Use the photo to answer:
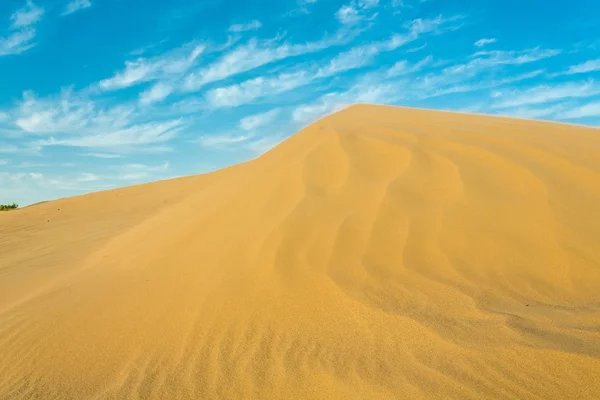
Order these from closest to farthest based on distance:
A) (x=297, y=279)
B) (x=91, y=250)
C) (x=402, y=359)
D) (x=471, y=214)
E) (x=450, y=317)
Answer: (x=402, y=359) → (x=450, y=317) → (x=297, y=279) → (x=471, y=214) → (x=91, y=250)

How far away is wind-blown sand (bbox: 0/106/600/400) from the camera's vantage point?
2014 mm

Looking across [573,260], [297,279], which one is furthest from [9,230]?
[573,260]

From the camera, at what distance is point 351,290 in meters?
2.79

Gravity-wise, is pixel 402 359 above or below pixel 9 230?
below

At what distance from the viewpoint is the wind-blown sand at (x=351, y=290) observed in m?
2.01

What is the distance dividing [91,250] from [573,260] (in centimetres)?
634

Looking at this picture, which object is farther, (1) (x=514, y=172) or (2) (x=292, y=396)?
(1) (x=514, y=172)

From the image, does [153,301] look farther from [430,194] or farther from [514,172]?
[514,172]

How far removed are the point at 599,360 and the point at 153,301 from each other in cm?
263

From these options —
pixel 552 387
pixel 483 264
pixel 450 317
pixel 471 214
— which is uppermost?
pixel 471 214

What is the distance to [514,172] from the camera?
427 centimetres

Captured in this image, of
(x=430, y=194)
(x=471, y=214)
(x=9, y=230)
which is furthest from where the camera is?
(x=9, y=230)

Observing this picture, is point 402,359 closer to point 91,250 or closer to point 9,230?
point 91,250

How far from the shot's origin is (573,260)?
303cm
